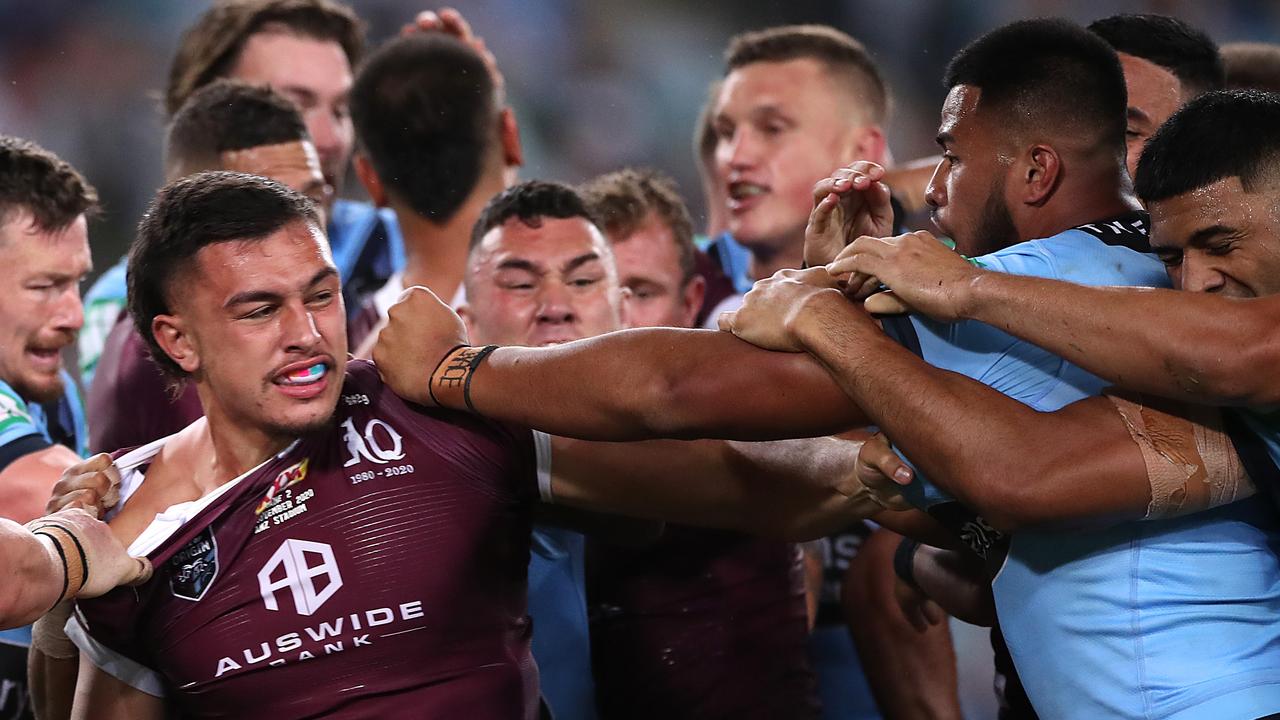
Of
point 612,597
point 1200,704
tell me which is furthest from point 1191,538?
point 612,597

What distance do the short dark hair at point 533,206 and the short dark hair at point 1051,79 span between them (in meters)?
1.36

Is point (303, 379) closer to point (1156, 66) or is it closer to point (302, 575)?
point (302, 575)

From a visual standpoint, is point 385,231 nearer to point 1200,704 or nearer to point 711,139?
point 711,139

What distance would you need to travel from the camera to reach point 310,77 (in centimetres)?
612

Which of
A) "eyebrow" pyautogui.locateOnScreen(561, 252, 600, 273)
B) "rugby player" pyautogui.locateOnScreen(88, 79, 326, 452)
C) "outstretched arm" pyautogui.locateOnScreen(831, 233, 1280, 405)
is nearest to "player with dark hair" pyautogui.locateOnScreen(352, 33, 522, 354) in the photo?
"rugby player" pyautogui.locateOnScreen(88, 79, 326, 452)

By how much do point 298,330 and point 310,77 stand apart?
325 cm

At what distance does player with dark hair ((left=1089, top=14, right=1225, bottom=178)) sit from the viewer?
4.11m

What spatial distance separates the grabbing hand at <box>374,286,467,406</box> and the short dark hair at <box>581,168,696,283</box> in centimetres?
154

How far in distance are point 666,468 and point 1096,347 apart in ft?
3.79

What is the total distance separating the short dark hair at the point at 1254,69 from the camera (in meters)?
5.12

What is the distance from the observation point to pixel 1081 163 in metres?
3.09

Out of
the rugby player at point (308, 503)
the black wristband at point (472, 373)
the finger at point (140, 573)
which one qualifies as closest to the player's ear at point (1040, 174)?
the rugby player at point (308, 503)

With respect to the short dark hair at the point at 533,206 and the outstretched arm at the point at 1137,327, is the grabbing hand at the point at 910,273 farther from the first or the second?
the short dark hair at the point at 533,206

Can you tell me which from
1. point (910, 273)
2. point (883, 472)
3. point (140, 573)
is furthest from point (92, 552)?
point (910, 273)
